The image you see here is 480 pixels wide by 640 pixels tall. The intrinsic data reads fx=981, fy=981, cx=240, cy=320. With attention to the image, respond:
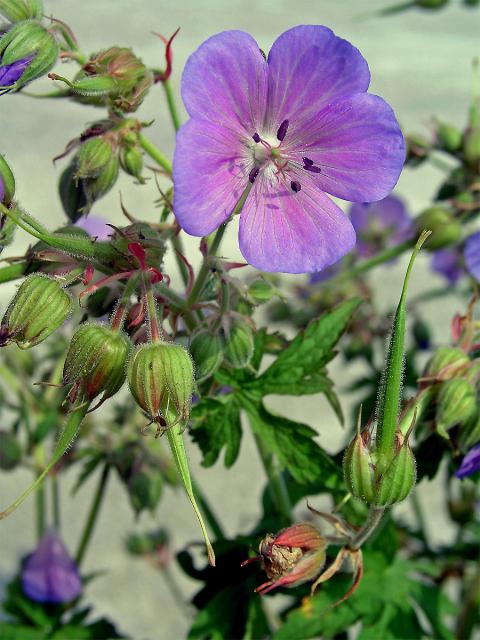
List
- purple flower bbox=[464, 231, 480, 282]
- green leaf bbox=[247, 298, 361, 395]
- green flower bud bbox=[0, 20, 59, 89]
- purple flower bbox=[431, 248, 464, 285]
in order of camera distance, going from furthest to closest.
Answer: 1. purple flower bbox=[431, 248, 464, 285]
2. purple flower bbox=[464, 231, 480, 282]
3. green leaf bbox=[247, 298, 361, 395]
4. green flower bud bbox=[0, 20, 59, 89]

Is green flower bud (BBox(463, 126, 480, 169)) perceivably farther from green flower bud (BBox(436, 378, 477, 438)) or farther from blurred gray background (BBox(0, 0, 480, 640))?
green flower bud (BBox(436, 378, 477, 438))

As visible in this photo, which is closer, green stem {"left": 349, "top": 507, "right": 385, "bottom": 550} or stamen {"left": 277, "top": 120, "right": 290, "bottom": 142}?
green stem {"left": 349, "top": 507, "right": 385, "bottom": 550}

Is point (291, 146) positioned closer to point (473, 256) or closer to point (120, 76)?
point (120, 76)

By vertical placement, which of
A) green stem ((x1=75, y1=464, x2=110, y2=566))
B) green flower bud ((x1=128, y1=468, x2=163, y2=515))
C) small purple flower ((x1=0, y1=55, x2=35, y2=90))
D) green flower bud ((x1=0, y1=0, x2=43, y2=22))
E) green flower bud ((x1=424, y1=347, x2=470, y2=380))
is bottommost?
green stem ((x1=75, y1=464, x2=110, y2=566))

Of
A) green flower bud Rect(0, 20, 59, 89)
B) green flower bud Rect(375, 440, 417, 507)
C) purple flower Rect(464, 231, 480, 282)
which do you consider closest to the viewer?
green flower bud Rect(375, 440, 417, 507)

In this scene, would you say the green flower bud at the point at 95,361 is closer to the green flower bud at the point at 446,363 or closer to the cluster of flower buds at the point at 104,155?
the cluster of flower buds at the point at 104,155

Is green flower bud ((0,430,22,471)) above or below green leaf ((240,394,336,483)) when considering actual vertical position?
below

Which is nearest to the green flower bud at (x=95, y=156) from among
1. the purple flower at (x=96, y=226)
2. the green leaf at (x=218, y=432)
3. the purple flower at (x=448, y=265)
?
the green leaf at (x=218, y=432)

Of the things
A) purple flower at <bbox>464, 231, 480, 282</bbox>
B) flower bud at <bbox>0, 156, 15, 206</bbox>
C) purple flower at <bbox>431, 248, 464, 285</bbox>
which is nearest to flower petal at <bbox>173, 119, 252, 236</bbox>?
flower bud at <bbox>0, 156, 15, 206</bbox>
